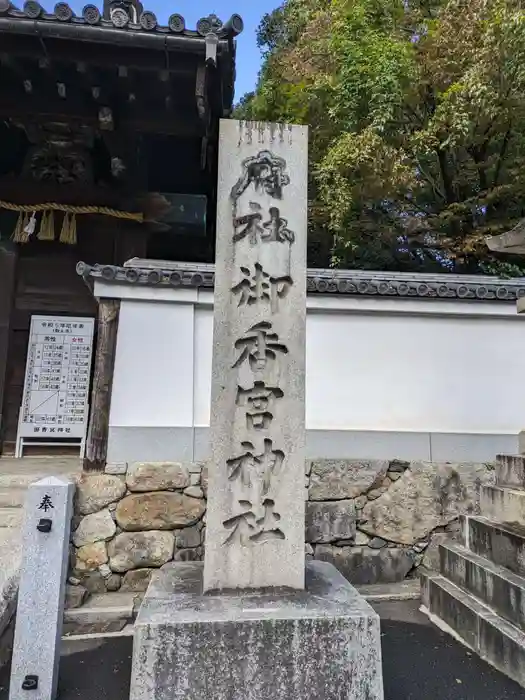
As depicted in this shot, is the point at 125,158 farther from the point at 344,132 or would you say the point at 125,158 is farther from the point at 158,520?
the point at 158,520

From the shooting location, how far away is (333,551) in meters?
5.84

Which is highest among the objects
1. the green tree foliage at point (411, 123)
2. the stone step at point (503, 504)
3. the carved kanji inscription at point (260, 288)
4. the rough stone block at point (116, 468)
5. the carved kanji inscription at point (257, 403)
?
the green tree foliage at point (411, 123)

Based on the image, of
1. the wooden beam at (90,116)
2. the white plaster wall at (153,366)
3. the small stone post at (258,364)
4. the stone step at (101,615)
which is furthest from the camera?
the wooden beam at (90,116)

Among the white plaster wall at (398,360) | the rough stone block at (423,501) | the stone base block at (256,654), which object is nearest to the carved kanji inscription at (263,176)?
the stone base block at (256,654)

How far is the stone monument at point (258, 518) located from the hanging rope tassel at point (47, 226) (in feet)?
16.5

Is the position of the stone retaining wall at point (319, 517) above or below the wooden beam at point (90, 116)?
below

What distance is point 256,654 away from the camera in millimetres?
2543

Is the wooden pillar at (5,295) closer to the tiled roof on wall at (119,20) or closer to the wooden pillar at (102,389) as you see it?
the wooden pillar at (102,389)

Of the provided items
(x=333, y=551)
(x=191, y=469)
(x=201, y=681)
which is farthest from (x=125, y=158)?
(x=201, y=681)

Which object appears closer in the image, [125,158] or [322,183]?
[125,158]

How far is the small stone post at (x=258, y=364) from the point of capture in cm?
300

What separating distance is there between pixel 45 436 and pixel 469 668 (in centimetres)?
615

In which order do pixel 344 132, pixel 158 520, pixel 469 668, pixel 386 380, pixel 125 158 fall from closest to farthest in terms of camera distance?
pixel 469 668, pixel 158 520, pixel 386 380, pixel 125 158, pixel 344 132

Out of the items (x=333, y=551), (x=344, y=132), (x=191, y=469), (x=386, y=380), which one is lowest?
(x=333, y=551)
